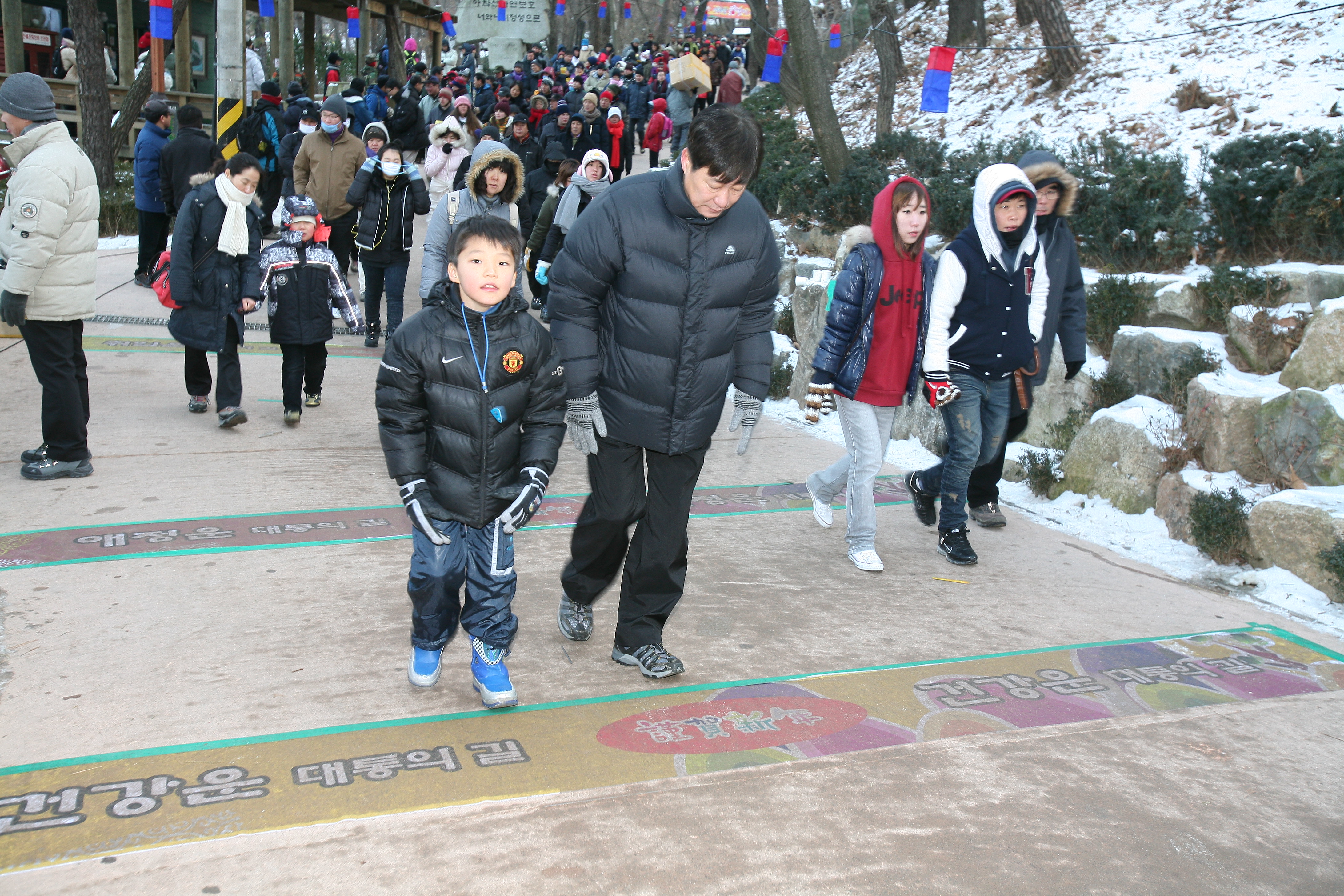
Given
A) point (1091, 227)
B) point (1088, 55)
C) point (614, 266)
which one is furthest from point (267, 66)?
point (614, 266)

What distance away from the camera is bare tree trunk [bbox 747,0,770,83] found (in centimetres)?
2753

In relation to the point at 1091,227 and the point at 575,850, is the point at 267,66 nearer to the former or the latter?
the point at 1091,227

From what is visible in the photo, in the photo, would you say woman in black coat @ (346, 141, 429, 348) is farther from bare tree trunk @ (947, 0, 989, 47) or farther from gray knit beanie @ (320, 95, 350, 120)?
bare tree trunk @ (947, 0, 989, 47)

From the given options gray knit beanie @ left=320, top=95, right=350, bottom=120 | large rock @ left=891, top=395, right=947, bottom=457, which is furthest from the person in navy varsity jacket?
gray knit beanie @ left=320, top=95, right=350, bottom=120

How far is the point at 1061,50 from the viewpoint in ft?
43.2

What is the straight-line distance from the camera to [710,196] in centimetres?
344

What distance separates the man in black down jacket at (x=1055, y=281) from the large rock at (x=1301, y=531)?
1.16m

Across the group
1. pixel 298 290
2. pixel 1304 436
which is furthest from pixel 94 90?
pixel 1304 436

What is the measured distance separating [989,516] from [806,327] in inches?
132

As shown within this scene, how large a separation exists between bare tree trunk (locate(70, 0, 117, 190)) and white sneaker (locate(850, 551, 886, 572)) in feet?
41.5

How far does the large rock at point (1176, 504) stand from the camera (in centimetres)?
544

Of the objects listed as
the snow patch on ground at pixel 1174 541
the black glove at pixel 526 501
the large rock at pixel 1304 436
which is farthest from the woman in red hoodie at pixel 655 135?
the black glove at pixel 526 501

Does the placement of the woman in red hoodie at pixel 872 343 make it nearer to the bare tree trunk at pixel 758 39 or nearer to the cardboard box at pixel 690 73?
the cardboard box at pixel 690 73

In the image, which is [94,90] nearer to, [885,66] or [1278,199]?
[885,66]
